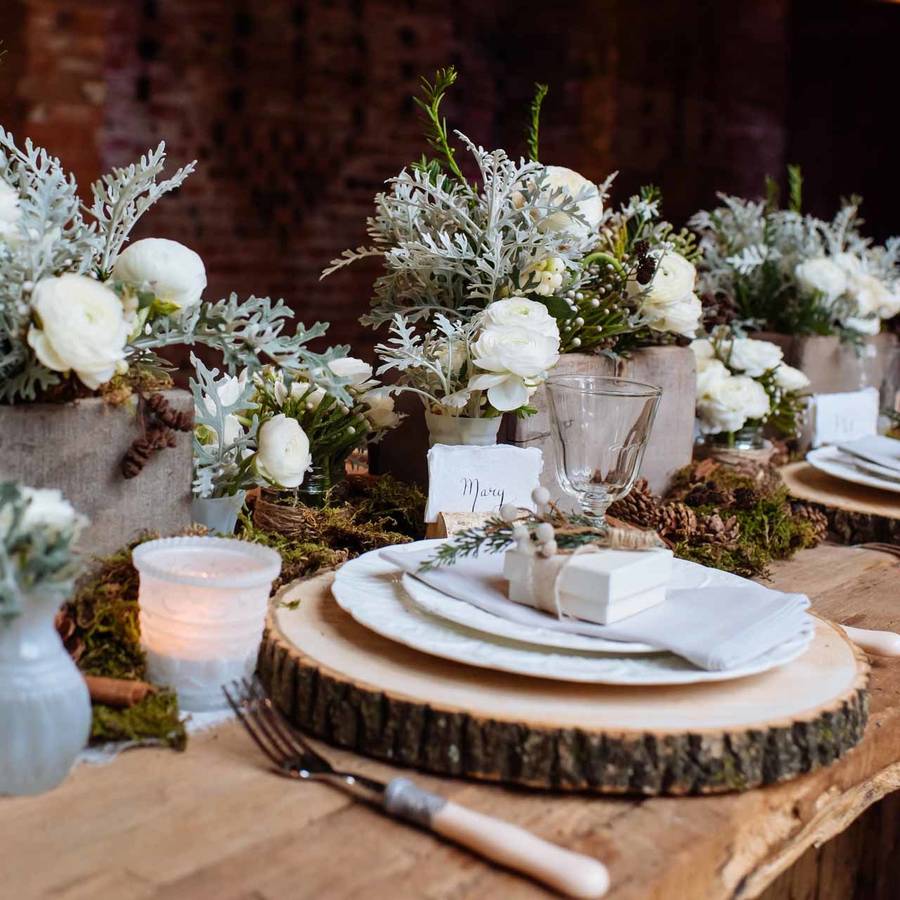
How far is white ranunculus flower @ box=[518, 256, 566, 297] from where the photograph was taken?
4.63 feet

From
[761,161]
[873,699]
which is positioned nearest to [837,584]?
[873,699]

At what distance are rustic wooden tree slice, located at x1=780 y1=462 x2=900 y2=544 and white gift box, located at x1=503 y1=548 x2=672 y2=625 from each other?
2.58 ft

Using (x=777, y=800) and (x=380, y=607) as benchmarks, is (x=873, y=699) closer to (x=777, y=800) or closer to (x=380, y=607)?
(x=777, y=800)

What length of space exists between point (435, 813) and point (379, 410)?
2.34 feet

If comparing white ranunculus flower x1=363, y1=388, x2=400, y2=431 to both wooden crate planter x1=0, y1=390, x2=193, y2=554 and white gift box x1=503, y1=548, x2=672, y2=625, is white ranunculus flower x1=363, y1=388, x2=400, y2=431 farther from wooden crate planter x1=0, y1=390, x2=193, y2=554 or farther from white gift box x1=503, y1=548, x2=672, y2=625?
white gift box x1=503, y1=548, x2=672, y2=625

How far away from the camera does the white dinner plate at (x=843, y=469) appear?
68.9 inches

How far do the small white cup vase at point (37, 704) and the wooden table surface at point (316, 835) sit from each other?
0.02m

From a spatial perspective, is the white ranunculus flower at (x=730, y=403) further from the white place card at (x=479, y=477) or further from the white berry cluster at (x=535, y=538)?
the white berry cluster at (x=535, y=538)

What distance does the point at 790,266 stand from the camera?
2189mm

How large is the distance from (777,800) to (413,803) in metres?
0.27

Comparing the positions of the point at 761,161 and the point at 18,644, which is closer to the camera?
the point at 18,644

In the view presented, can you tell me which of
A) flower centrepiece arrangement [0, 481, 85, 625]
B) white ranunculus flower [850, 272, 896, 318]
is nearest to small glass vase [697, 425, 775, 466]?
white ranunculus flower [850, 272, 896, 318]

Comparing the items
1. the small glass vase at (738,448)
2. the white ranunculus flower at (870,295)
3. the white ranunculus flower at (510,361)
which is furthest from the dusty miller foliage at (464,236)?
the white ranunculus flower at (870,295)

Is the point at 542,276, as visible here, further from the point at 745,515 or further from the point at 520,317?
the point at 745,515
